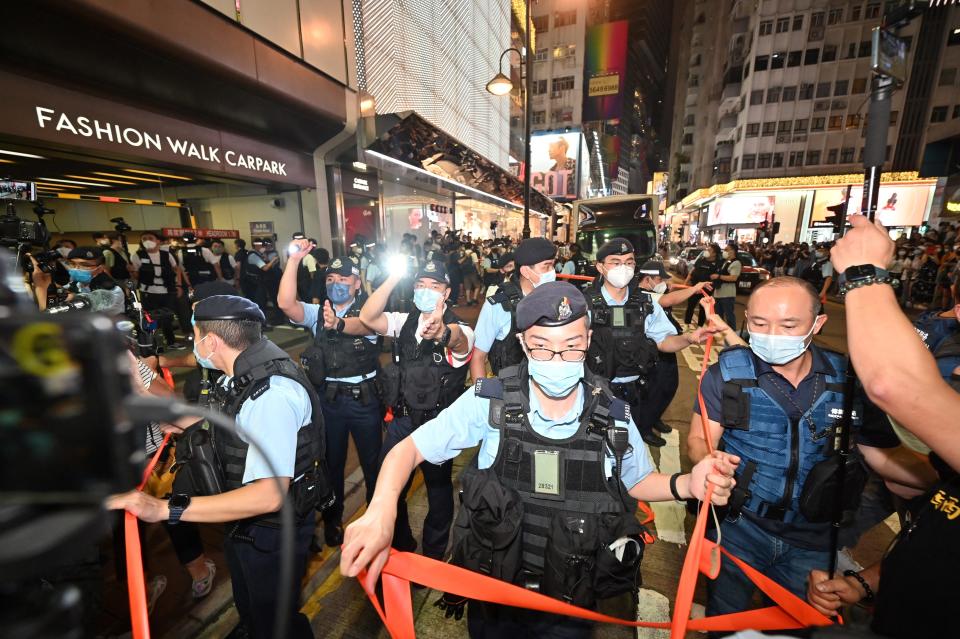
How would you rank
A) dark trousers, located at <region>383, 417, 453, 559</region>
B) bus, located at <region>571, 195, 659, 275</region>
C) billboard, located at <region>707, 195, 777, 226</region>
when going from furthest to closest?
billboard, located at <region>707, 195, 777, 226</region>
bus, located at <region>571, 195, 659, 275</region>
dark trousers, located at <region>383, 417, 453, 559</region>

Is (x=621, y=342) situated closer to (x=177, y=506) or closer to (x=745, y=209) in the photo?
(x=177, y=506)

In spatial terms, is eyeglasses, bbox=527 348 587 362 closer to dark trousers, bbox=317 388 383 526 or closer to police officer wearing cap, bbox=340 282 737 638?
police officer wearing cap, bbox=340 282 737 638

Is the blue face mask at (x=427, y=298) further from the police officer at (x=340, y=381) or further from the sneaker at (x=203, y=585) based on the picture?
the sneaker at (x=203, y=585)

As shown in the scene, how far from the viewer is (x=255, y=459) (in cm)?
196

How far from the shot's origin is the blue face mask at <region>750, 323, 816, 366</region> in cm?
210

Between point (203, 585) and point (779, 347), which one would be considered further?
point (203, 585)

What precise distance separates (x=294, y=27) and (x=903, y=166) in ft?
176

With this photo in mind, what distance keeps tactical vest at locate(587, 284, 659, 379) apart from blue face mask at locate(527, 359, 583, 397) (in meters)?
2.12

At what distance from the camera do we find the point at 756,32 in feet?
132

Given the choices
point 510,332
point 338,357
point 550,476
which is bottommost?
point 550,476

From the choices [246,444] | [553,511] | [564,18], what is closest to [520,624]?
[553,511]

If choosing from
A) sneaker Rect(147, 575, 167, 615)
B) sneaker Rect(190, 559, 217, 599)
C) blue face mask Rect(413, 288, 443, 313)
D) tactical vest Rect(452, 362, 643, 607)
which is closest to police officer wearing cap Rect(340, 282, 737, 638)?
tactical vest Rect(452, 362, 643, 607)

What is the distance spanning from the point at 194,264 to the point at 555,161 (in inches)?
1644

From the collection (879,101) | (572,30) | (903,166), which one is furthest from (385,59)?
(572,30)
